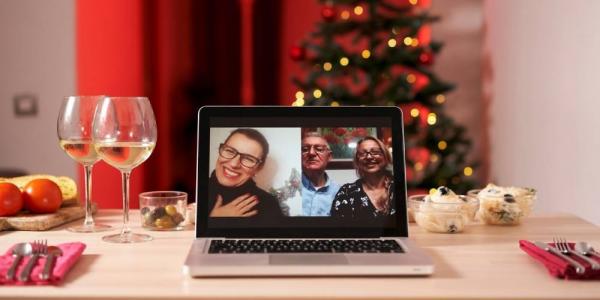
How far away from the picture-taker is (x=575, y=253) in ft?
3.92

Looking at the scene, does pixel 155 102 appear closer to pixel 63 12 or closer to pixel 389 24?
pixel 63 12

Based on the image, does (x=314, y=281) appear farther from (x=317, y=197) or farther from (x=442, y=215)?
(x=442, y=215)

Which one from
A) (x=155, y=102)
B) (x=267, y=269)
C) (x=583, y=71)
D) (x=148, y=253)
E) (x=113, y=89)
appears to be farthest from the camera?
(x=155, y=102)

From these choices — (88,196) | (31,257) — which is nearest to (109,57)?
(88,196)

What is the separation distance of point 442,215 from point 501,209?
149 mm

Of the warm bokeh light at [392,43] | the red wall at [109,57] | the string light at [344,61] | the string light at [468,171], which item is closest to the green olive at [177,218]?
the red wall at [109,57]

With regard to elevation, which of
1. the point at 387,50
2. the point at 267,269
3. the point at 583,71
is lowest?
the point at 267,269

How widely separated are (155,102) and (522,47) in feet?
6.55

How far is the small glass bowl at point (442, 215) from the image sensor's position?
146 cm

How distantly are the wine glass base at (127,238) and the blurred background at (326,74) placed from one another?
200 centimetres

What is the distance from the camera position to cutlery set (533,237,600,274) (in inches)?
43.6

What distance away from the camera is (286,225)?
52.4 inches

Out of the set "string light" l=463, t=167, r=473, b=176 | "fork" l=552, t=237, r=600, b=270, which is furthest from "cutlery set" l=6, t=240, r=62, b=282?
"string light" l=463, t=167, r=473, b=176

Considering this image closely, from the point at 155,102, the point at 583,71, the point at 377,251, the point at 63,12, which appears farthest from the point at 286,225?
the point at 155,102
